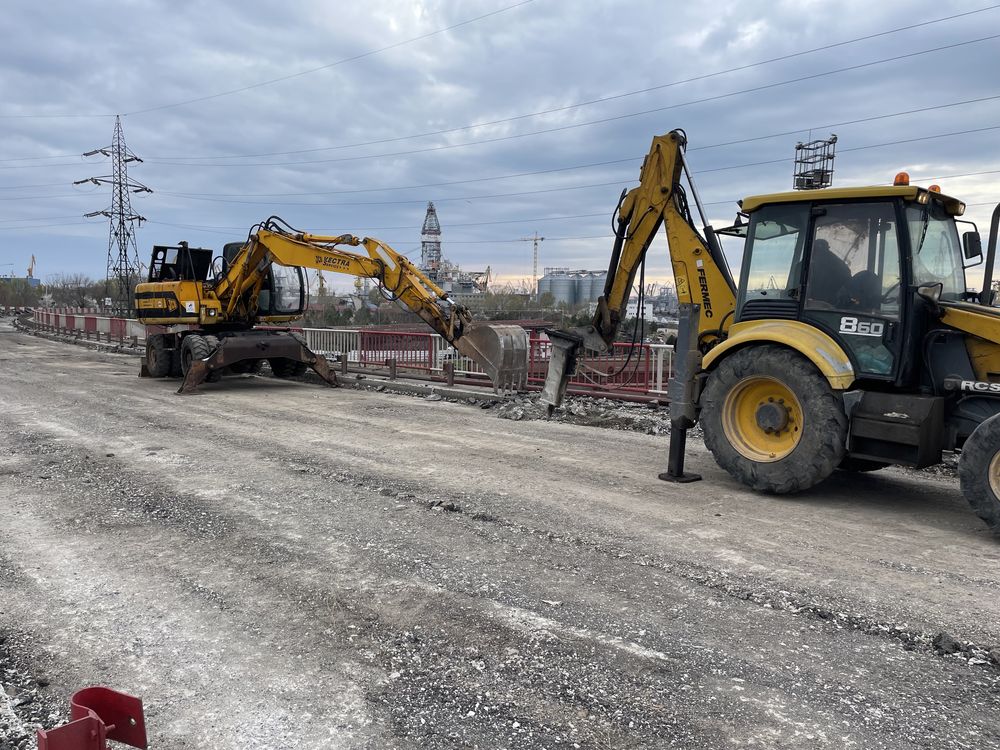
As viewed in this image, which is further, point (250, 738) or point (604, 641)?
point (604, 641)

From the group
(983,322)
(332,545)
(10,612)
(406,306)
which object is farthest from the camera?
(406,306)

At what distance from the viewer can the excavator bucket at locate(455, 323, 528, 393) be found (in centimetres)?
1285

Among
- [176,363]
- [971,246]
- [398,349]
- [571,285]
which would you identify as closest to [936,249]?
[971,246]

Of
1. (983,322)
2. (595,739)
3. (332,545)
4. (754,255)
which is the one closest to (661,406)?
(754,255)

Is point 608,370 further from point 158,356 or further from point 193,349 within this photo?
point 158,356

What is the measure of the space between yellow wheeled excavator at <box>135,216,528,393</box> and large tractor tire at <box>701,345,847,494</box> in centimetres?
610

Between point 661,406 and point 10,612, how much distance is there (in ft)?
30.9

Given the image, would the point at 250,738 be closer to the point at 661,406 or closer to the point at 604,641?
the point at 604,641

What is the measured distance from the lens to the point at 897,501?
6777 mm

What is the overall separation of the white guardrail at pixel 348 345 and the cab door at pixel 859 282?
510 cm

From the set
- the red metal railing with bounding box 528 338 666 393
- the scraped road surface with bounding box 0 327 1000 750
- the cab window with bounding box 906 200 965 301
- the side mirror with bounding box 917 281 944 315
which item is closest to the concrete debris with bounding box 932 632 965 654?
the scraped road surface with bounding box 0 327 1000 750

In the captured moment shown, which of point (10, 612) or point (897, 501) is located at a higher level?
point (897, 501)

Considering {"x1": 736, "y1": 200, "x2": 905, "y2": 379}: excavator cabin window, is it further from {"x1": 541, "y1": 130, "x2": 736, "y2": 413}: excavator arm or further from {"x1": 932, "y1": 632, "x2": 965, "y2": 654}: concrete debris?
{"x1": 932, "y1": 632, "x2": 965, "y2": 654}: concrete debris

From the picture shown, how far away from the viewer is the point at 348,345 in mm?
17859
